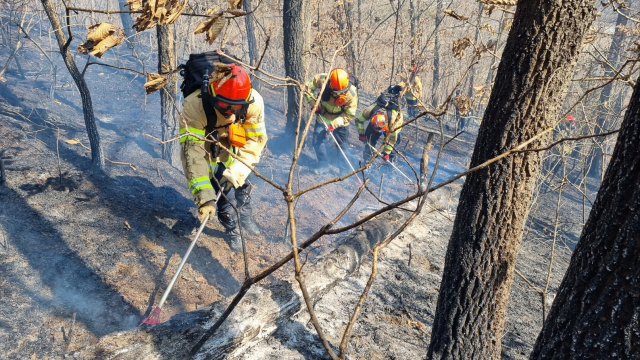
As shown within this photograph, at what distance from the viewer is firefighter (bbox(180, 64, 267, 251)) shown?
3.84 m

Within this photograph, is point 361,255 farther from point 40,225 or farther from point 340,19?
point 340,19

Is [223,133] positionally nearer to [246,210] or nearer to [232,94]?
[232,94]

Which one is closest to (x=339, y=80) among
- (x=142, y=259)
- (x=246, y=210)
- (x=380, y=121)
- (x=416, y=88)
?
(x=380, y=121)

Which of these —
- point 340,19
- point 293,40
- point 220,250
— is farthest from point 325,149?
point 340,19

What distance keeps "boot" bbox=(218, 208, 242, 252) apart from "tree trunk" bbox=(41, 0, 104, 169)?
208cm

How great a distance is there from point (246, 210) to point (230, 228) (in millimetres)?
559

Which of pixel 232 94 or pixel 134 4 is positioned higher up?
pixel 134 4

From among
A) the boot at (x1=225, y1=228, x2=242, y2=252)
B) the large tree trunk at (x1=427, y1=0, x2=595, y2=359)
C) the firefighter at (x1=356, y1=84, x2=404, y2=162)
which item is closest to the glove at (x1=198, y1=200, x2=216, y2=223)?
the boot at (x1=225, y1=228, x2=242, y2=252)

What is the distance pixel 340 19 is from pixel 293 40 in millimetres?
4068

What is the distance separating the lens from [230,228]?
4.68 metres

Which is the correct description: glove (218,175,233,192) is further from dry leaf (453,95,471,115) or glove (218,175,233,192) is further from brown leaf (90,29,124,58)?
dry leaf (453,95,471,115)

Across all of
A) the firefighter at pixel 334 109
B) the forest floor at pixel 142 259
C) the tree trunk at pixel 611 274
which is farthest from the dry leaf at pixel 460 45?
the tree trunk at pixel 611 274

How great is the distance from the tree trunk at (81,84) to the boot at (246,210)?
2032mm

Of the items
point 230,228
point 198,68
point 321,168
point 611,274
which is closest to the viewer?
point 611,274
